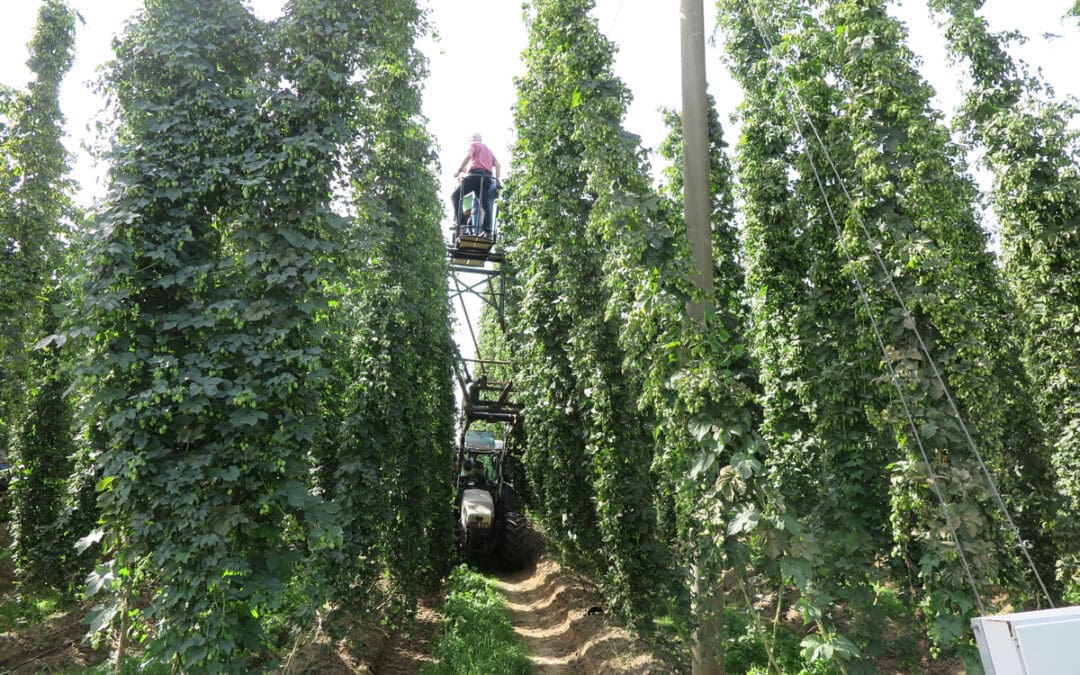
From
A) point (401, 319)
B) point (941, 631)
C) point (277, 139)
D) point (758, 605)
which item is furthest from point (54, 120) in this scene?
point (758, 605)

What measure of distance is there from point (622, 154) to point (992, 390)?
3.44 metres

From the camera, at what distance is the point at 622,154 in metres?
5.16

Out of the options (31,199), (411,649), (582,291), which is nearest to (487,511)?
(411,649)

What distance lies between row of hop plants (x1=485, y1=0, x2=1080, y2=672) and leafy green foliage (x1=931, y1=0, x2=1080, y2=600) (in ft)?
0.10

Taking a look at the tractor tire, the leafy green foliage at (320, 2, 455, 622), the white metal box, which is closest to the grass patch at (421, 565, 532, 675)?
the leafy green foliage at (320, 2, 455, 622)

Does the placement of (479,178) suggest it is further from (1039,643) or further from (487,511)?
(1039,643)

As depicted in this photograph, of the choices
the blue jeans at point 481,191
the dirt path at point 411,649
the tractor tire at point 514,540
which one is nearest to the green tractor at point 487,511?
the tractor tire at point 514,540

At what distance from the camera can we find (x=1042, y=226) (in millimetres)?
7012

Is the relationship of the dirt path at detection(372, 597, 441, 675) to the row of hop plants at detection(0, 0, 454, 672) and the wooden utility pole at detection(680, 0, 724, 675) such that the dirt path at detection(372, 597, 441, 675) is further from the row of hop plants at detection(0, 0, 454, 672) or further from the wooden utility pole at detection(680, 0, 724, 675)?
the wooden utility pole at detection(680, 0, 724, 675)

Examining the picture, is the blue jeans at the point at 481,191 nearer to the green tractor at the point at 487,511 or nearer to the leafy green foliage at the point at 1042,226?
the green tractor at the point at 487,511

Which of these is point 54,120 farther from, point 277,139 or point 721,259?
point 721,259

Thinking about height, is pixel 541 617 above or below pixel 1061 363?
below

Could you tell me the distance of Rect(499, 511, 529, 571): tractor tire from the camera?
14.3m

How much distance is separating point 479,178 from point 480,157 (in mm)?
532
